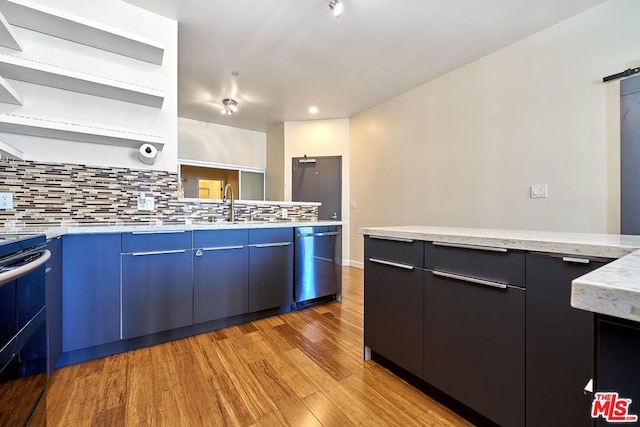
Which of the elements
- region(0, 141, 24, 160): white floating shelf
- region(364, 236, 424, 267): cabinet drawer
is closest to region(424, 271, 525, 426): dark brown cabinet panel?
region(364, 236, 424, 267): cabinet drawer

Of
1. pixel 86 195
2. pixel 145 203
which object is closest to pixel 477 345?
pixel 145 203

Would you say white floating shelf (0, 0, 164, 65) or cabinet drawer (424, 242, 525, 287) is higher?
white floating shelf (0, 0, 164, 65)

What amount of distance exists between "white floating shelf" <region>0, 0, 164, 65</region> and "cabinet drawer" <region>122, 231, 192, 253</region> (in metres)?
1.56

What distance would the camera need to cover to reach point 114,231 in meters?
1.87

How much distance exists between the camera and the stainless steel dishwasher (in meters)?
2.75

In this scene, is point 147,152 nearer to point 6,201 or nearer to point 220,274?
point 6,201

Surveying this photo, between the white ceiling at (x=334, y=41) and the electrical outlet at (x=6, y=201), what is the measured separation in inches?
72.1

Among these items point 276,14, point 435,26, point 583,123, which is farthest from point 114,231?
point 583,123

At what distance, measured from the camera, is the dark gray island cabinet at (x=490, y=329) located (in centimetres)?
99

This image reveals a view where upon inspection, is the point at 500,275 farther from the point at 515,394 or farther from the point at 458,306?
the point at 515,394

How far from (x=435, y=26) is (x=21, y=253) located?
Answer: 3409 mm

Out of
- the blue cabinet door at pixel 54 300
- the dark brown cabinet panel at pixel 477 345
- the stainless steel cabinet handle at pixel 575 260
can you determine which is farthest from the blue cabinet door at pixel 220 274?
the stainless steel cabinet handle at pixel 575 260

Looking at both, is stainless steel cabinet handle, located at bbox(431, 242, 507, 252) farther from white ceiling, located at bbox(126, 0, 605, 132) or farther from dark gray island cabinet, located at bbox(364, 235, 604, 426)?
white ceiling, located at bbox(126, 0, 605, 132)

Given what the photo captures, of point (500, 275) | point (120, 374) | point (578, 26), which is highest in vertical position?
point (578, 26)
